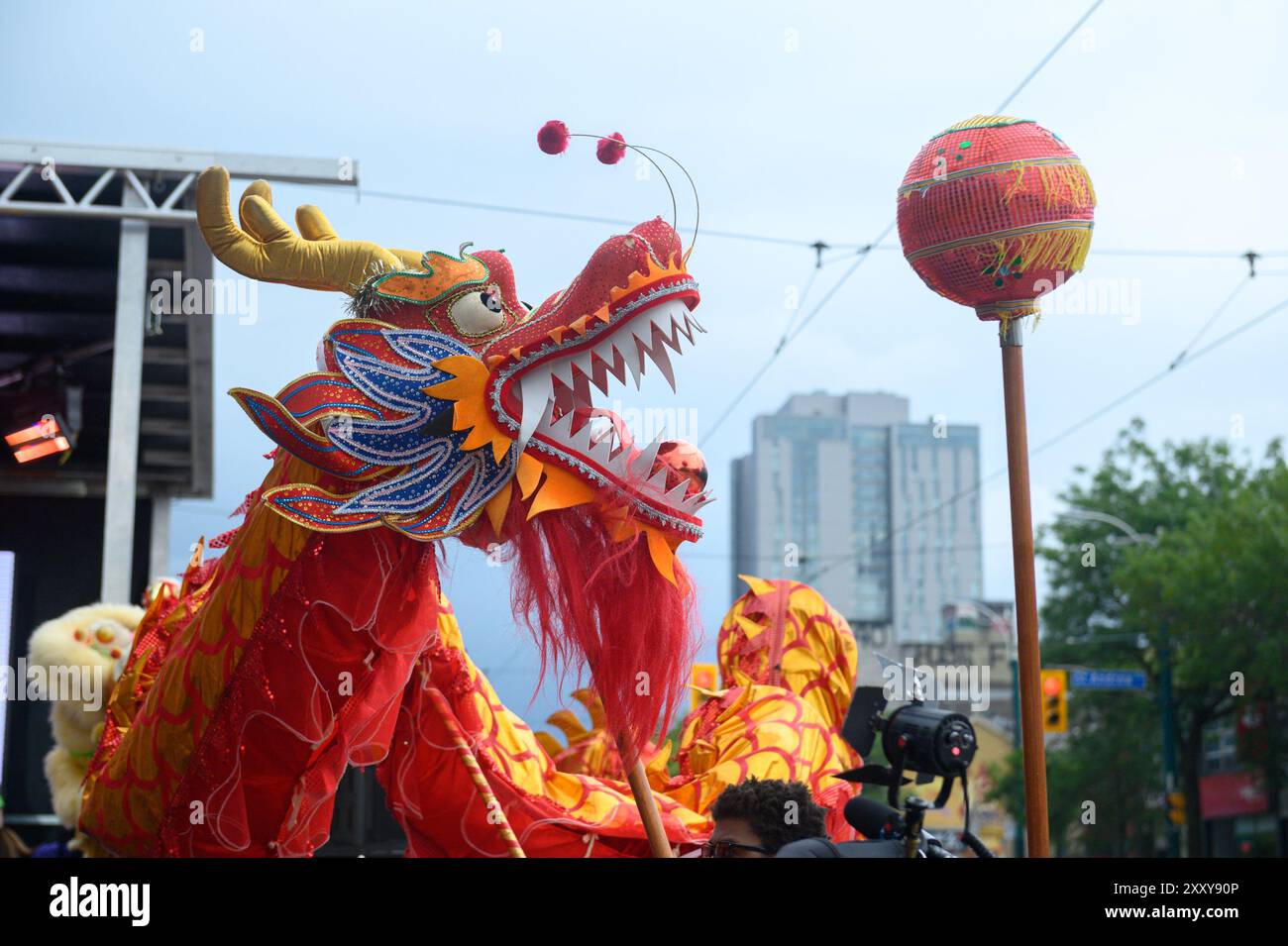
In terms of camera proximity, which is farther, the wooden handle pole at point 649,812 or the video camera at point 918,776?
the wooden handle pole at point 649,812

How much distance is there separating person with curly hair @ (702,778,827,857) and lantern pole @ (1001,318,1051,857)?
1.61 ft

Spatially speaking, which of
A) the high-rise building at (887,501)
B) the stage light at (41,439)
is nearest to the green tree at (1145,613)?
the stage light at (41,439)

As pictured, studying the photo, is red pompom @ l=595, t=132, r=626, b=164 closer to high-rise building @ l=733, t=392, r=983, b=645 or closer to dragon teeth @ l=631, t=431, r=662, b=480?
dragon teeth @ l=631, t=431, r=662, b=480

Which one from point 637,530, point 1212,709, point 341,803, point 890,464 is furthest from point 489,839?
point 890,464

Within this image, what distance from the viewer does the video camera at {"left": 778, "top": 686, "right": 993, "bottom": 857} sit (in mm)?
2553

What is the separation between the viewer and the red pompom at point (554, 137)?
299 cm

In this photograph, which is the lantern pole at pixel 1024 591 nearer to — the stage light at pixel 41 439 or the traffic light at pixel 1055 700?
the stage light at pixel 41 439

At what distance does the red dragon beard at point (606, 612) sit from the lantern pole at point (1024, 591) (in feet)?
2.44

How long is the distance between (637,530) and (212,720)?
38.5 inches

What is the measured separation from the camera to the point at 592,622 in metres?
2.92

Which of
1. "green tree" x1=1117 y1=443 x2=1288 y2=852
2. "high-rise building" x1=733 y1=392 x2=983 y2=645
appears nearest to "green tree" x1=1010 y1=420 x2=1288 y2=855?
"green tree" x1=1117 y1=443 x2=1288 y2=852

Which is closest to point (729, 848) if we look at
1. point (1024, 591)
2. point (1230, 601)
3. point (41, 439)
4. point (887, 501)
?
point (1024, 591)

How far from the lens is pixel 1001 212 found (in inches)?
129
